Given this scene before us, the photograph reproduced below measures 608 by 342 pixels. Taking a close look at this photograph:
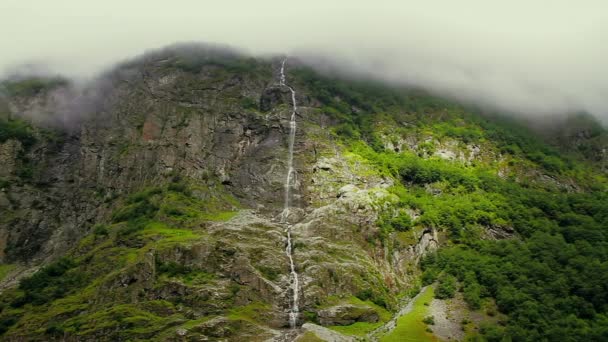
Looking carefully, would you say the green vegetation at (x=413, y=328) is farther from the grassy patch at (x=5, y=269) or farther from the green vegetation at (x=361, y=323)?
the grassy patch at (x=5, y=269)

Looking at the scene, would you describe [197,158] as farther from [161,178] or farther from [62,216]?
[62,216]

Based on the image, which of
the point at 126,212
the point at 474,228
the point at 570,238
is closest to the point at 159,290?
the point at 126,212

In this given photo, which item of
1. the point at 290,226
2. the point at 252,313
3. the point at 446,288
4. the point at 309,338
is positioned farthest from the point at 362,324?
the point at 290,226

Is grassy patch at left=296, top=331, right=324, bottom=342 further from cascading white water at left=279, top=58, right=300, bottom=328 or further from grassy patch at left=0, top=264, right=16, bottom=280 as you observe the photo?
grassy patch at left=0, top=264, right=16, bottom=280

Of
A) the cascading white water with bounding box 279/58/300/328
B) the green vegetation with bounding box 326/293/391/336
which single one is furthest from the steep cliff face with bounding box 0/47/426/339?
the green vegetation with bounding box 326/293/391/336

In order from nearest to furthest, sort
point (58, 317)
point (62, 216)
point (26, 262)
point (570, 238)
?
point (58, 317) < point (570, 238) < point (26, 262) < point (62, 216)

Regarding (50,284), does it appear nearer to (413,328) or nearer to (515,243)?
(413,328)
